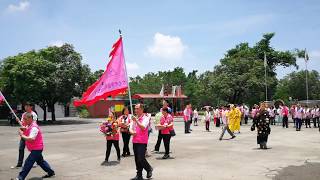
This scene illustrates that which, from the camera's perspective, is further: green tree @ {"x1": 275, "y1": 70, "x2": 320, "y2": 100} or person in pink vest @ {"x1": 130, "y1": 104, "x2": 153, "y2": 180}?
green tree @ {"x1": 275, "y1": 70, "x2": 320, "y2": 100}

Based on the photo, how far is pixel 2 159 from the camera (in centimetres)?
1377

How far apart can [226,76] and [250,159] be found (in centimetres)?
3437

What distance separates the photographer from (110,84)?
10.2 m

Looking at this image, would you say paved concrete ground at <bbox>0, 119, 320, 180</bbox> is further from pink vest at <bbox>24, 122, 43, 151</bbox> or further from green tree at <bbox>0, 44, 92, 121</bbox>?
green tree at <bbox>0, 44, 92, 121</bbox>

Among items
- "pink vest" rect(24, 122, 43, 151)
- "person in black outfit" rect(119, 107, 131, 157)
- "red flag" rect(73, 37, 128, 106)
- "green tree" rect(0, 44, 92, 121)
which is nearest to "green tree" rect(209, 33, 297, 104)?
"green tree" rect(0, 44, 92, 121)

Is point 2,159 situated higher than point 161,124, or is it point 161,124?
point 161,124

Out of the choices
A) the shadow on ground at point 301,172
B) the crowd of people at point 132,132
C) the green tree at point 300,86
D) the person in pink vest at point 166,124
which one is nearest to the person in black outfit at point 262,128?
the crowd of people at point 132,132

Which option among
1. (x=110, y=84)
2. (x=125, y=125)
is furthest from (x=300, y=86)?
(x=110, y=84)

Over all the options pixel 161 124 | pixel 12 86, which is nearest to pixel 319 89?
pixel 12 86

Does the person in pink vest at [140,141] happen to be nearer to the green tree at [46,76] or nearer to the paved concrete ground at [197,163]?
the paved concrete ground at [197,163]

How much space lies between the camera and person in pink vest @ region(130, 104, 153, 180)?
9.19m

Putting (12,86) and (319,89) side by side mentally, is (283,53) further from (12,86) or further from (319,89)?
(12,86)

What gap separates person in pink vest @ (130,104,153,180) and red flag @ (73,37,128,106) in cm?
104

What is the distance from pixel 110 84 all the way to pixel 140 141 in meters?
1.81
